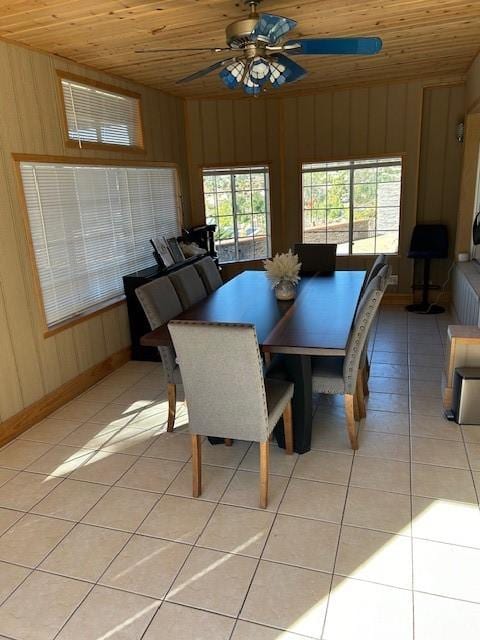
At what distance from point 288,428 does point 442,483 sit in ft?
2.91

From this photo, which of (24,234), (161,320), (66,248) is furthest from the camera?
(66,248)

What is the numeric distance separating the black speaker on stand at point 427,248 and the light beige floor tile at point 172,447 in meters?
3.67

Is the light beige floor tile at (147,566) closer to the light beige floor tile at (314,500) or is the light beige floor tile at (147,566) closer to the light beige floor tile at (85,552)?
the light beige floor tile at (85,552)

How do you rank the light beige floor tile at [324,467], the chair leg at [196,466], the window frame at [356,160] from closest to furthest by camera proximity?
the chair leg at [196,466]
the light beige floor tile at [324,467]
the window frame at [356,160]

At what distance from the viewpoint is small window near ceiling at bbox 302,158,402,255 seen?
19.3 ft

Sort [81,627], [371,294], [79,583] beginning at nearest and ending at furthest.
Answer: [81,627] → [79,583] → [371,294]

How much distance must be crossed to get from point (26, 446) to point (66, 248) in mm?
1583

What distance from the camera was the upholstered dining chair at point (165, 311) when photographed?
302 centimetres

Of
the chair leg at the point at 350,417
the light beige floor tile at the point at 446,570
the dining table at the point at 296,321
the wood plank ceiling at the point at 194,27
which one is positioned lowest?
the light beige floor tile at the point at 446,570

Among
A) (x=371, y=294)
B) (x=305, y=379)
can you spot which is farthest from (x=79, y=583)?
(x=371, y=294)

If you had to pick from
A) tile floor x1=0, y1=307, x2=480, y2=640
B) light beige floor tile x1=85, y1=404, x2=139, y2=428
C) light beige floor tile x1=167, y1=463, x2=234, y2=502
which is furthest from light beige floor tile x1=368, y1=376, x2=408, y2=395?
light beige floor tile x1=85, y1=404, x2=139, y2=428

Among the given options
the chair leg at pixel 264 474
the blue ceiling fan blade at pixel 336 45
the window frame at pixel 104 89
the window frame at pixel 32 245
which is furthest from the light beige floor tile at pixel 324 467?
the window frame at pixel 104 89

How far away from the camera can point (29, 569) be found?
2107 mm

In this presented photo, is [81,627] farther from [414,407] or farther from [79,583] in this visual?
[414,407]
